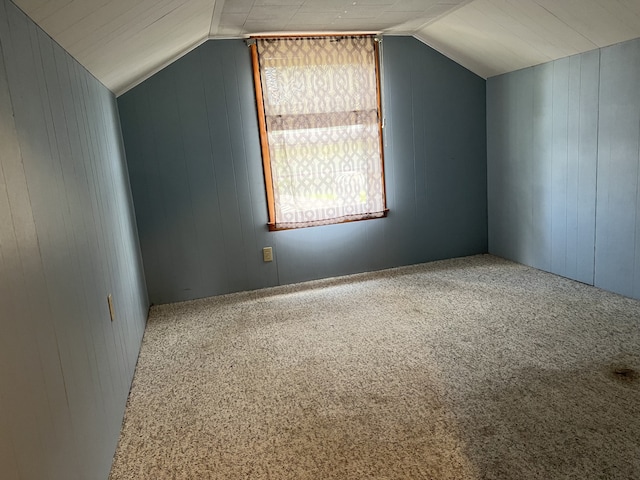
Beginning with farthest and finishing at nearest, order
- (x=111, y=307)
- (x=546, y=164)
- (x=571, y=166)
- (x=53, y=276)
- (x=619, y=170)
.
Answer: (x=546, y=164), (x=571, y=166), (x=619, y=170), (x=111, y=307), (x=53, y=276)

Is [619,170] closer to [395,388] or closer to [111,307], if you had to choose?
[395,388]

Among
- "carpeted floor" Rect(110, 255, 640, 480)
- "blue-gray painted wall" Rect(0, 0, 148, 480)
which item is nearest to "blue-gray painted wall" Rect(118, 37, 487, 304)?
"carpeted floor" Rect(110, 255, 640, 480)

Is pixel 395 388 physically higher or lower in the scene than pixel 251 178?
lower

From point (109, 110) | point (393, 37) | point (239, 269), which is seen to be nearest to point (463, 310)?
point (239, 269)

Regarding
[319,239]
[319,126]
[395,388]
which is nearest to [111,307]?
[395,388]

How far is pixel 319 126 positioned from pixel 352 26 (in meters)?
0.80

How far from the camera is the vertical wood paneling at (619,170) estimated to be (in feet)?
9.74

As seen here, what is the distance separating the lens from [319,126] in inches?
151

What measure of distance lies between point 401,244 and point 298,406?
94.6 inches

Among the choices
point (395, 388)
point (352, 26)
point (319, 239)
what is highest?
point (352, 26)

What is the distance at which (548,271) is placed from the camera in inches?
A: 152

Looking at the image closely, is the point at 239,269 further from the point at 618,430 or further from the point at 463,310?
the point at 618,430

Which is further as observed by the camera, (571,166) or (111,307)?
(571,166)

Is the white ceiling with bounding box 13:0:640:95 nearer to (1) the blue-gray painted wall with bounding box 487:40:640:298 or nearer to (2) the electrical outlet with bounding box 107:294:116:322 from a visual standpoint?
(1) the blue-gray painted wall with bounding box 487:40:640:298
